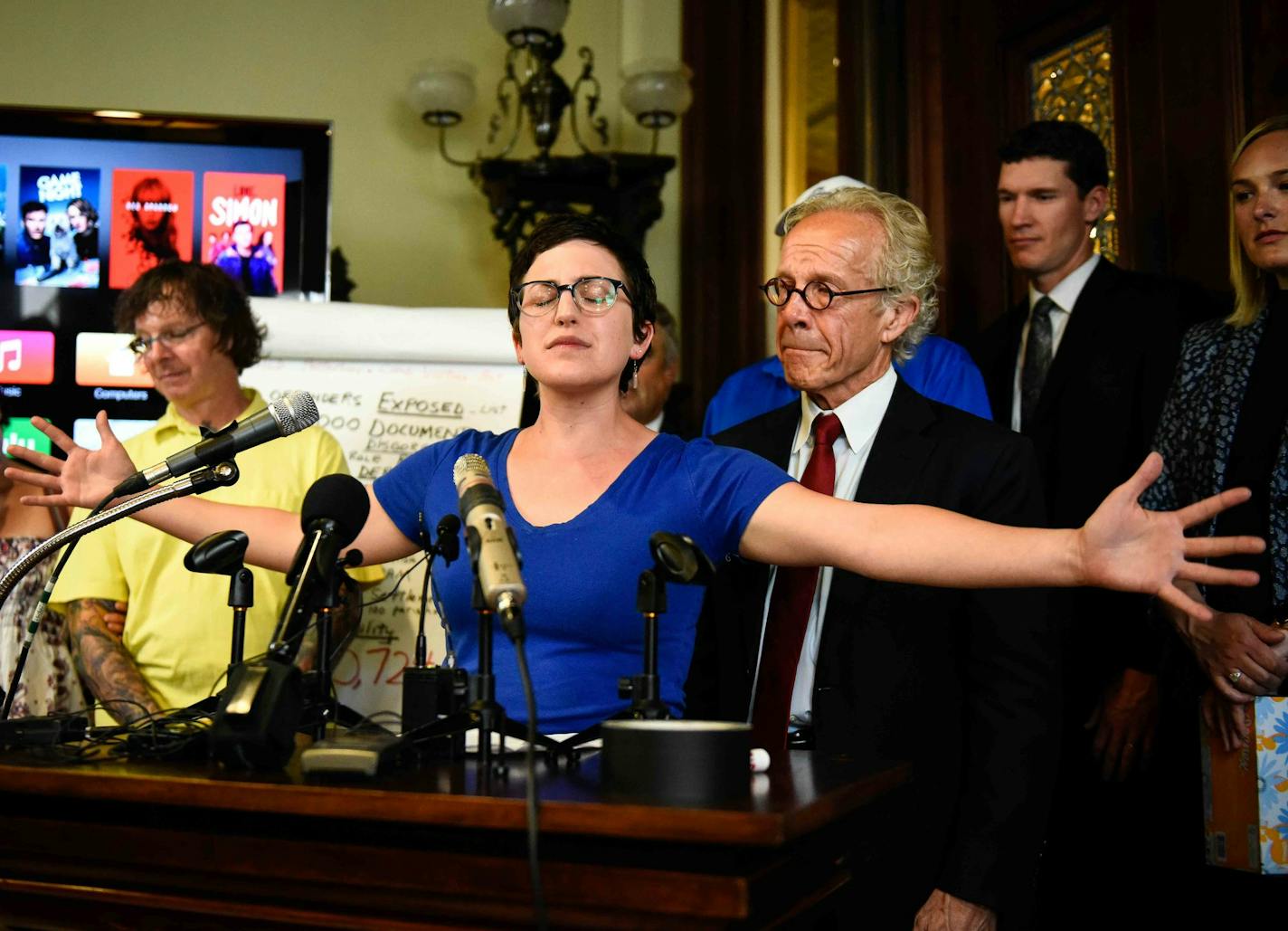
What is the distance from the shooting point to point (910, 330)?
2.33m

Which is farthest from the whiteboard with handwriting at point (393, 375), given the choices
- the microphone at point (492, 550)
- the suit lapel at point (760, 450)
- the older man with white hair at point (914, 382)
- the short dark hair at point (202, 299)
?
the microphone at point (492, 550)

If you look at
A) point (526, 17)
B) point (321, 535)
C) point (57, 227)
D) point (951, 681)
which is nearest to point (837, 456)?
point (951, 681)

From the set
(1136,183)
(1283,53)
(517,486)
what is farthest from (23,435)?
(1283,53)

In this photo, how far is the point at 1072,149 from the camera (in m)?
3.10

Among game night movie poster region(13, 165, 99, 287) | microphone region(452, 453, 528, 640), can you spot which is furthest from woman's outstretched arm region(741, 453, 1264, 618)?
game night movie poster region(13, 165, 99, 287)

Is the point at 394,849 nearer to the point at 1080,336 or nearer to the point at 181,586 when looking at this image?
the point at 181,586

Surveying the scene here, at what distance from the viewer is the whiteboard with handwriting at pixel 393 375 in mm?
3396

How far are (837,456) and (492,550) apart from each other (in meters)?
1.00

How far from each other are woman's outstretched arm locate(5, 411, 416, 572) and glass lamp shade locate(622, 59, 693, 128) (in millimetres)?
3054

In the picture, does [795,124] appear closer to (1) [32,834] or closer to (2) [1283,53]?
(2) [1283,53]

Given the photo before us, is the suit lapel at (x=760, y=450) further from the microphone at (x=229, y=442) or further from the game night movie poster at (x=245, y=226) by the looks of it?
the game night movie poster at (x=245, y=226)

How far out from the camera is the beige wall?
5.30 m

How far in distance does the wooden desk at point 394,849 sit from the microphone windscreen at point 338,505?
31 centimetres

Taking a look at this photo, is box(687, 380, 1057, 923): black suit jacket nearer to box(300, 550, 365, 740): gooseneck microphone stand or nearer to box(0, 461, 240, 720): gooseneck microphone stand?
box(300, 550, 365, 740): gooseneck microphone stand
